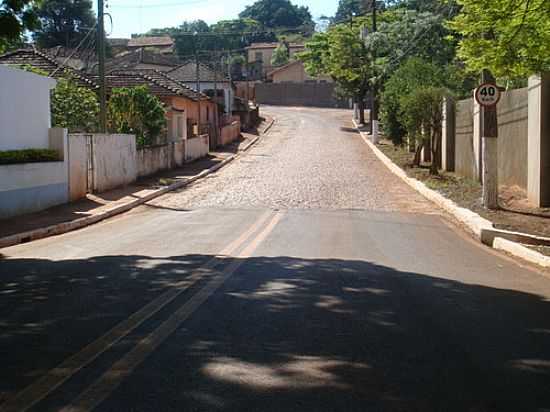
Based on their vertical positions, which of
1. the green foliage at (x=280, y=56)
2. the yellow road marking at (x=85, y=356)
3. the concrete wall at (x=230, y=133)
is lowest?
the yellow road marking at (x=85, y=356)

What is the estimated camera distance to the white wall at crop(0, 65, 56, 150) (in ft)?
62.8

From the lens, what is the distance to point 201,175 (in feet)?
104

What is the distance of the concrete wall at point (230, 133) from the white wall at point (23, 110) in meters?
27.1

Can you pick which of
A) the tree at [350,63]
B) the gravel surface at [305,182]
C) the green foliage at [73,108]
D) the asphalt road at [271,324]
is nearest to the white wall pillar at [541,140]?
the asphalt road at [271,324]

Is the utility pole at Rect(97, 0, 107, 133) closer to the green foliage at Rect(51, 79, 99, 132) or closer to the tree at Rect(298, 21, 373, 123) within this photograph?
the green foliage at Rect(51, 79, 99, 132)

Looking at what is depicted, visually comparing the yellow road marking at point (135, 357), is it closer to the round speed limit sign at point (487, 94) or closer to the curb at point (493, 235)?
the curb at point (493, 235)

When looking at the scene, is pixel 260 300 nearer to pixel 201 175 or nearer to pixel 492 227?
pixel 492 227

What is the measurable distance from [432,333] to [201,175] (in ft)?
83.7

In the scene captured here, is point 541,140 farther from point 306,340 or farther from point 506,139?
point 306,340

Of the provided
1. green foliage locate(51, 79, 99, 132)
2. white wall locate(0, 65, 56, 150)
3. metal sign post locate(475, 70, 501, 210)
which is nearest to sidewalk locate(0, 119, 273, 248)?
white wall locate(0, 65, 56, 150)

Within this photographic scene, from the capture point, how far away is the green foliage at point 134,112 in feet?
103

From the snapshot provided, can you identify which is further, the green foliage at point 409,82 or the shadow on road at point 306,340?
the green foliage at point 409,82

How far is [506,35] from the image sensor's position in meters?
15.7

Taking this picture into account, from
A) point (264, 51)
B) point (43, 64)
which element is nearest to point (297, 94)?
point (264, 51)
